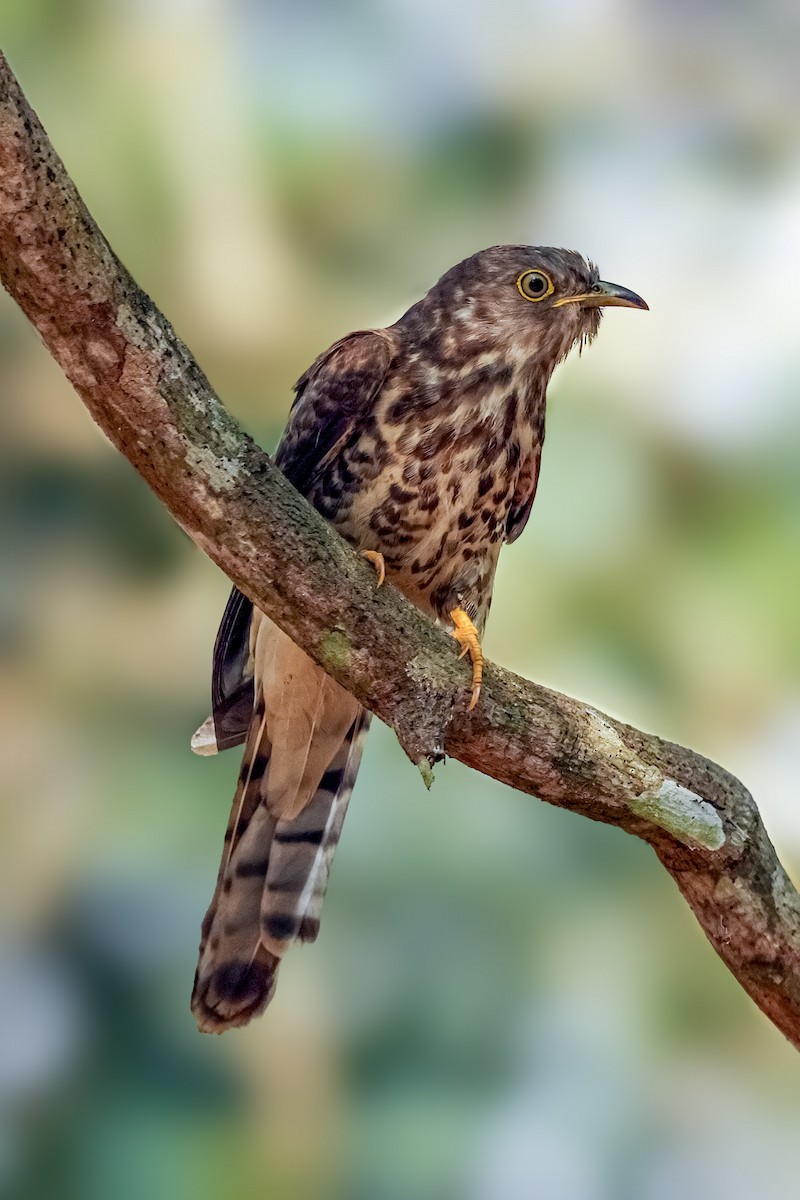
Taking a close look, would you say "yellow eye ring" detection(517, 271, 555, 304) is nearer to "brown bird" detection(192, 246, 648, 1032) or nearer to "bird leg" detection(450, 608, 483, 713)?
"brown bird" detection(192, 246, 648, 1032)

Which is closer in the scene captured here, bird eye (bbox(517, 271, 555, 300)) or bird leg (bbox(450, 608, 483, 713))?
bird leg (bbox(450, 608, 483, 713))

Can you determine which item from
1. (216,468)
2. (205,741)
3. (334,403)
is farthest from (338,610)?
(205,741)

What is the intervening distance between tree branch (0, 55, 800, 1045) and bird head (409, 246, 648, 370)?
0.85 m

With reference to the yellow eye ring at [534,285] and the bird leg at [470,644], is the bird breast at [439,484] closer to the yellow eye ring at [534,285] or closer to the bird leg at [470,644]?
the bird leg at [470,644]

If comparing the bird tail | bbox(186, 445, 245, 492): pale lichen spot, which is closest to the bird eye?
the bird tail

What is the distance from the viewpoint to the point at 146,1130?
422cm

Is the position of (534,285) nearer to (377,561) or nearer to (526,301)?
(526,301)

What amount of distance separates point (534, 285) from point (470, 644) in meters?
0.94

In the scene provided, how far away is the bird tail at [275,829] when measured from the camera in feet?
8.93

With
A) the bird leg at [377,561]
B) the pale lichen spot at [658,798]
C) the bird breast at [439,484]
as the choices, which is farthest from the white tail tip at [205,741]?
the pale lichen spot at [658,798]

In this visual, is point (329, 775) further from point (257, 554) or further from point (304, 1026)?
point (304, 1026)

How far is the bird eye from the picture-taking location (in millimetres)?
2875

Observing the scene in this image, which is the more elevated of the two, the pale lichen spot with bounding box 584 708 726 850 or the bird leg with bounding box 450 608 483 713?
the bird leg with bounding box 450 608 483 713

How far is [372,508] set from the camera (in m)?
2.63
